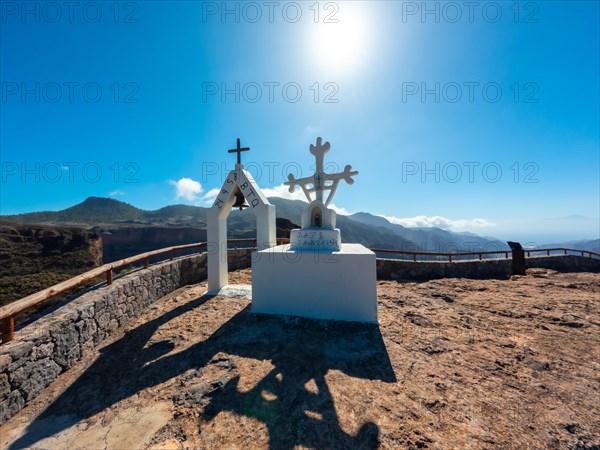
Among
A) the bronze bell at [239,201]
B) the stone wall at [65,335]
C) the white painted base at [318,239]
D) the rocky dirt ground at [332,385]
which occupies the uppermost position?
the bronze bell at [239,201]

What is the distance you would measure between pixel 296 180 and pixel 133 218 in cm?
7506

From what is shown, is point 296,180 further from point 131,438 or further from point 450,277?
point 450,277

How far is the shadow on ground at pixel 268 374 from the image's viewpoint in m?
2.79

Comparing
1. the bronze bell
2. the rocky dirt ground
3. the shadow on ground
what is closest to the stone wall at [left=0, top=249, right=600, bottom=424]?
the rocky dirt ground

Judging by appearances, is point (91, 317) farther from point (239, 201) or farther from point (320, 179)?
point (320, 179)

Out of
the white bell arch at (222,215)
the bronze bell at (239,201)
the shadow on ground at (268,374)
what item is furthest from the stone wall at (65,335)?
the bronze bell at (239,201)

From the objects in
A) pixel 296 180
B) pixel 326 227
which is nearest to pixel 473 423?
pixel 326 227

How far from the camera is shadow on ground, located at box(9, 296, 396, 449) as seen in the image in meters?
2.79

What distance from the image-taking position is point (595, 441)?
2.60 metres

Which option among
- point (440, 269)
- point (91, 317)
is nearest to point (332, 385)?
point (91, 317)

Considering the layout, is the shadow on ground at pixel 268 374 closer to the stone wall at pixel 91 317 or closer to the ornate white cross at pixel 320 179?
the stone wall at pixel 91 317

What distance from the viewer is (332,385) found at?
11.3ft

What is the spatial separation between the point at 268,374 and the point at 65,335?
3.56 m

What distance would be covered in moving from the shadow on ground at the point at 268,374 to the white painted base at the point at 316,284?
0.30 m
